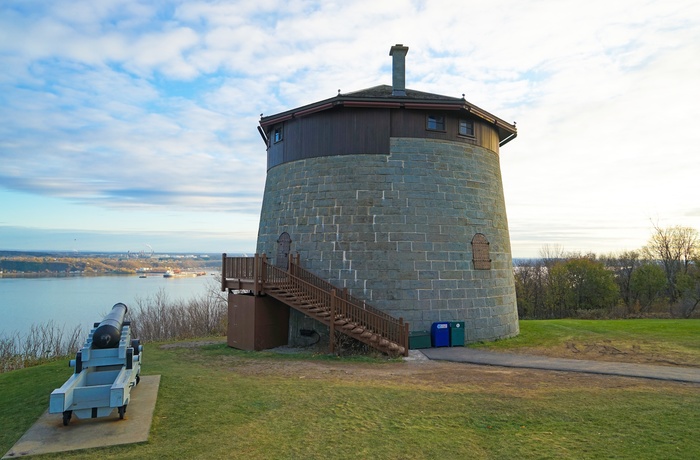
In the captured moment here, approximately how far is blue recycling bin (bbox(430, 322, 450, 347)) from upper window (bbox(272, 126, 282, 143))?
9.49 meters

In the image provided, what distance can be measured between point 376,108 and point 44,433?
13.1 metres

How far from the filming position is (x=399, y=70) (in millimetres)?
17094

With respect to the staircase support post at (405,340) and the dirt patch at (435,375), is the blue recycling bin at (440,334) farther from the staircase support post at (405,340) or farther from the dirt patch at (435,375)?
the dirt patch at (435,375)

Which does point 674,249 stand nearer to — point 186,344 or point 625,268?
point 625,268

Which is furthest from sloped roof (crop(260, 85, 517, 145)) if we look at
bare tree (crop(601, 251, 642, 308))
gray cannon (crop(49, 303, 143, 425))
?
bare tree (crop(601, 251, 642, 308))

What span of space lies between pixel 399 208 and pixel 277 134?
20.7 ft

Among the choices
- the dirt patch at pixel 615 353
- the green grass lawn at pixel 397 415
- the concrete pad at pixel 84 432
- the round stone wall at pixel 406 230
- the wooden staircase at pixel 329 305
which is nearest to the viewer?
the concrete pad at pixel 84 432

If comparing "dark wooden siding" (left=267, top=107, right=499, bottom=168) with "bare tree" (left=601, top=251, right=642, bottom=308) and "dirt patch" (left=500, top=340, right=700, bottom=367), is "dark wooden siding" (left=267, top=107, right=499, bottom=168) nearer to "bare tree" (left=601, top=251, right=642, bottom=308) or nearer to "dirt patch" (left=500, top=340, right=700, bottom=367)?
"dirt patch" (left=500, top=340, right=700, bottom=367)

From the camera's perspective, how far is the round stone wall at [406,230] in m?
15.2

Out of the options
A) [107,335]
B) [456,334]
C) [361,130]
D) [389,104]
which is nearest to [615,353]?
[456,334]

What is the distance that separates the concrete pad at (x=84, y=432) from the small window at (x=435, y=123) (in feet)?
41.7

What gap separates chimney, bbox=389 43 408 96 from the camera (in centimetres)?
1692

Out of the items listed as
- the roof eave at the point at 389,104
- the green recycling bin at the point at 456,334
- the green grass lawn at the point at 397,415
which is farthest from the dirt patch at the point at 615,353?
the roof eave at the point at 389,104

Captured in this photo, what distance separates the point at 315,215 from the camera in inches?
636
